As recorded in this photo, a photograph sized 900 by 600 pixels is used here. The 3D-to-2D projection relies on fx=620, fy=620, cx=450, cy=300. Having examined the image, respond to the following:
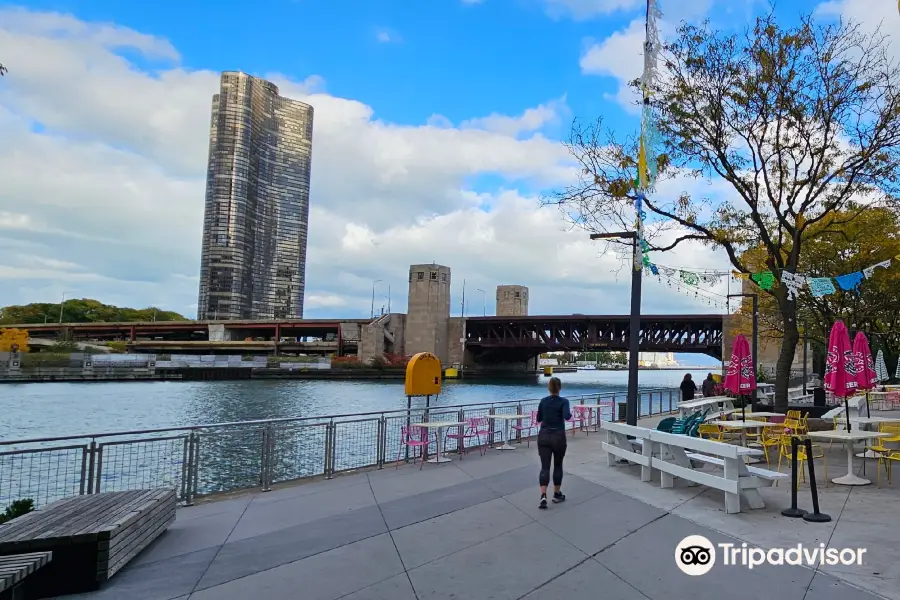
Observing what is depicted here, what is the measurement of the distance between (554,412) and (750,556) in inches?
118

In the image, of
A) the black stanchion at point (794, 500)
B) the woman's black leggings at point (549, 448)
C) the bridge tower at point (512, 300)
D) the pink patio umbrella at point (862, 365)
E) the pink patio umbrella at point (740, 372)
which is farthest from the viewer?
the bridge tower at point (512, 300)

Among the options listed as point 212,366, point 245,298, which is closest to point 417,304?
point 212,366

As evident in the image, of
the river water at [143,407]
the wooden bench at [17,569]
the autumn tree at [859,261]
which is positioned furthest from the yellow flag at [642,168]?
the river water at [143,407]

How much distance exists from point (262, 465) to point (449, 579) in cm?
527

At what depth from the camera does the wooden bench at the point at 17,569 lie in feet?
14.5

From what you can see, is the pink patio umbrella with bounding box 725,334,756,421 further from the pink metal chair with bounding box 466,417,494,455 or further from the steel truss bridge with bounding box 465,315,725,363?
the steel truss bridge with bounding box 465,315,725,363

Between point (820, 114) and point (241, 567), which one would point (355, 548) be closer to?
point (241, 567)

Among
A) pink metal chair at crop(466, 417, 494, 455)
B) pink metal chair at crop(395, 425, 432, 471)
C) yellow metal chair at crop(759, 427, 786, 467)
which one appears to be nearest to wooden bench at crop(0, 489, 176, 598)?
pink metal chair at crop(395, 425, 432, 471)

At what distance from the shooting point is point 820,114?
1722 cm

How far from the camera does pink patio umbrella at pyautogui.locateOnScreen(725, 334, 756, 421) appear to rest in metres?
14.7

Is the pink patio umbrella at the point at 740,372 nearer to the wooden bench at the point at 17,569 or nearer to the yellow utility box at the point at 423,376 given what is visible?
the yellow utility box at the point at 423,376

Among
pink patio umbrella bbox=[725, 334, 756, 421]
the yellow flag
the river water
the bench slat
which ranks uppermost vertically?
the yellow flag

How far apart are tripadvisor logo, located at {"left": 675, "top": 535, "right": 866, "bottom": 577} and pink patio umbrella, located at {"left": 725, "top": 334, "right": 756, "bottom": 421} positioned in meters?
8.55

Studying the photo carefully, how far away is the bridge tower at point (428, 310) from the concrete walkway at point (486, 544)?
104 meters
